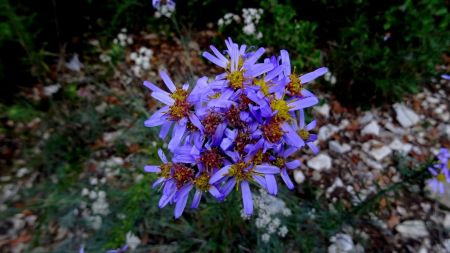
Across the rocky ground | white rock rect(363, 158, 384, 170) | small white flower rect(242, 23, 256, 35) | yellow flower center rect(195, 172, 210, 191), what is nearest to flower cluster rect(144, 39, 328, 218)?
yellow flower center rect(195, 172, 210, 191)

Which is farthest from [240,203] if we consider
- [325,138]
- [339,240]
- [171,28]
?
[171,28]

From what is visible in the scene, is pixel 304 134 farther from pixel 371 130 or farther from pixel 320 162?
pixel 371 130

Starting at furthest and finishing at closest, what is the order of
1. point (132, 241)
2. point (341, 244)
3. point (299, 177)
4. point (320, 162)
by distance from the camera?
point (320, 162), point (299, 177), point (132, 241), point (341, 244)

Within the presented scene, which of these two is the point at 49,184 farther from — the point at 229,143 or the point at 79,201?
the point at 229,143

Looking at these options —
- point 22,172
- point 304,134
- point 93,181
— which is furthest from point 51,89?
point 304,134

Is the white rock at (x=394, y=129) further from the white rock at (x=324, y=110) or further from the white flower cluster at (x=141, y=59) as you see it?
the white flower cluster at (x=141, y=59)

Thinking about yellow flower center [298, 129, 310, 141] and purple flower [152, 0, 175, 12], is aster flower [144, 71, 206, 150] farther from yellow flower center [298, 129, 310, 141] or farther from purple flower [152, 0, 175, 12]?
purple flower [152, 0, 175, 12]
